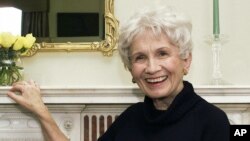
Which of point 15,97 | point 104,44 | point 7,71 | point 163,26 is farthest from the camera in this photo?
point 104,44

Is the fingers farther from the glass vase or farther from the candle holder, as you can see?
the candle holder

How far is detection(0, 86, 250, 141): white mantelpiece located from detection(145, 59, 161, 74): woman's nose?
0.25 meters

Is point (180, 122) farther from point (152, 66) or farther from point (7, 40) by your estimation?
point (7, 40)

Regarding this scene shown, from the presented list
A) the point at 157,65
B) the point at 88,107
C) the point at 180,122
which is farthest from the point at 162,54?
the point at 88,107

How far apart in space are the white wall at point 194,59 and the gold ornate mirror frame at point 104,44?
1.2 inches

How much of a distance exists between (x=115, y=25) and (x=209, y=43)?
17.5 inches

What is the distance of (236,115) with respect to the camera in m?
1.64

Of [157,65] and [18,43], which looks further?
[18,43]

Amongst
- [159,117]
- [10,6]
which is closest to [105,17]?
[10,6]

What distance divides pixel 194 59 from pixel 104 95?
1.81ft

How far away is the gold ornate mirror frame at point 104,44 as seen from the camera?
1.95 metres

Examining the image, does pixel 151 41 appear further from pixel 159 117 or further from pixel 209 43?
pixel 209 43

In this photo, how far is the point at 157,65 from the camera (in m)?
1.38

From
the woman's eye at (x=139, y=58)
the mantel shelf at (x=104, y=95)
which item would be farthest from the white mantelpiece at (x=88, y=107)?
the woman's eye at (x=139, y=58)
